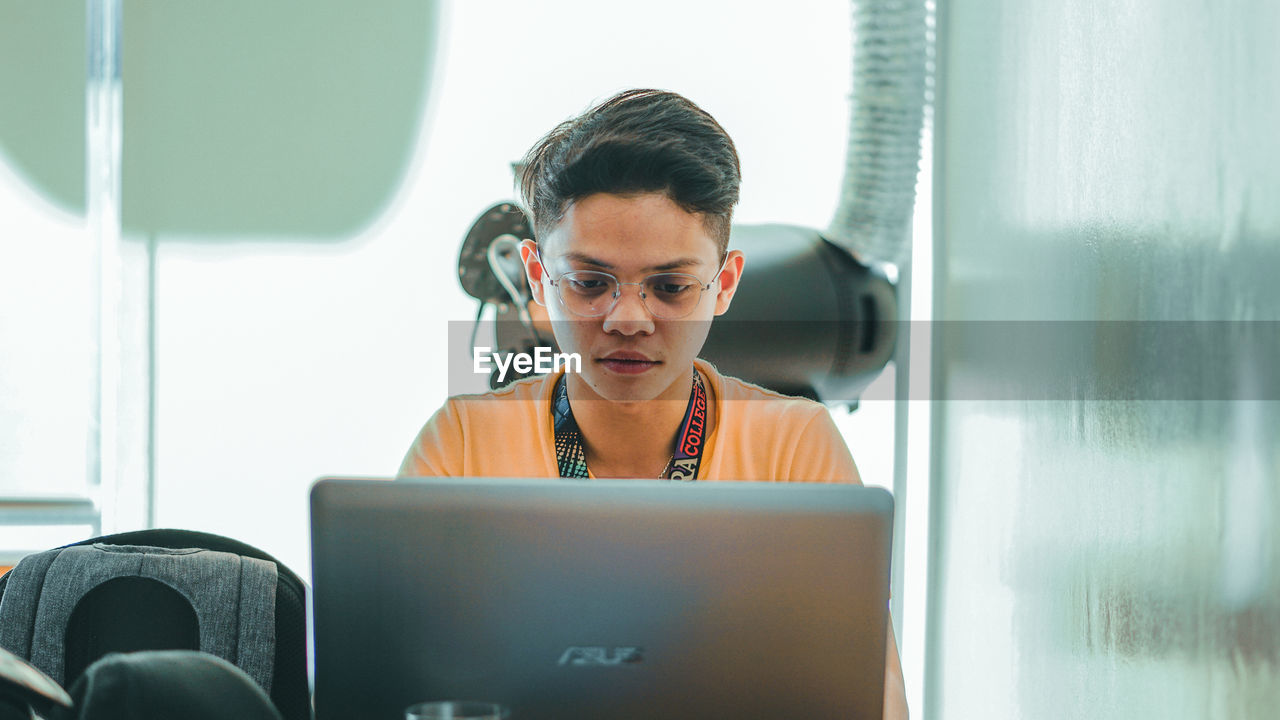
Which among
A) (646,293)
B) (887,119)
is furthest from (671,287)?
(887,119)

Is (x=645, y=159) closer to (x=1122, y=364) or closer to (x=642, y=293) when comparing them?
(x=642, y=293)

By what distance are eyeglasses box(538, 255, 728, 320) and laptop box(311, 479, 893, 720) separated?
0.68 metres

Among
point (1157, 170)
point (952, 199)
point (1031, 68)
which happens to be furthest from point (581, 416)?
point (952, 199)

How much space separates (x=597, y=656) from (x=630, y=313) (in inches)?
28.9

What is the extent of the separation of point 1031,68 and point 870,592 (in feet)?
4.52

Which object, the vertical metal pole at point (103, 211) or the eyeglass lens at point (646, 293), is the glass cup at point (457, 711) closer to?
the eyeglass lens at point (646, 293)

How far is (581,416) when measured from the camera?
1.68m

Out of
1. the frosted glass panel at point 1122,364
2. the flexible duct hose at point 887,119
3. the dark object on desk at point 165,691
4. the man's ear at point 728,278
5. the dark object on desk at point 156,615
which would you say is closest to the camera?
the dark object on desk at point 165,691

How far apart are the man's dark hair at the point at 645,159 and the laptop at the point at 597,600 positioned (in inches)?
30.2

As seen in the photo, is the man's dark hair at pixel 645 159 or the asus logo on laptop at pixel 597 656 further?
the man's dark hair at pixel 645 159

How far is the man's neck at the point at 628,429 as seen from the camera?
1.67 meters

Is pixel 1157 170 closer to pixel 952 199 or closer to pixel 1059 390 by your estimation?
→ pixel 1059 390

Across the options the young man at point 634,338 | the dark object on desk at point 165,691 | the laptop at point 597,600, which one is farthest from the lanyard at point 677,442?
the dark object on desk at point 165,691

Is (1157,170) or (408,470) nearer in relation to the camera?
(1157,170)
